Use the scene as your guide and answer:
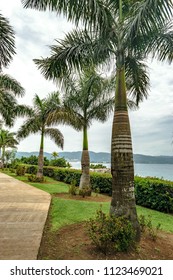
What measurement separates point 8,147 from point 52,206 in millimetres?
37193

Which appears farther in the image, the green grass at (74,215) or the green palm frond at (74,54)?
the green grass at (74,215)

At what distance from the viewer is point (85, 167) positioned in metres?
11.9

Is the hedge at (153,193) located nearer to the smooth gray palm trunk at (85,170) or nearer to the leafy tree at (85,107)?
the smooth gray palm trunk at (85,170)

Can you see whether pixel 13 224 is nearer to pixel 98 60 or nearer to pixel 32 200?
pixel 32 200

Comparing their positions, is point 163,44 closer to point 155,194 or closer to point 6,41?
point 6,41

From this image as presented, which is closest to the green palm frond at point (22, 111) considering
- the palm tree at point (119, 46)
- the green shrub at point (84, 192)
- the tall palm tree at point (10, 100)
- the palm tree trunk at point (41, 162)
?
the tall palm tree at point (10, 100)

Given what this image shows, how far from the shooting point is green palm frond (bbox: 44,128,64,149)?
18.9 meters

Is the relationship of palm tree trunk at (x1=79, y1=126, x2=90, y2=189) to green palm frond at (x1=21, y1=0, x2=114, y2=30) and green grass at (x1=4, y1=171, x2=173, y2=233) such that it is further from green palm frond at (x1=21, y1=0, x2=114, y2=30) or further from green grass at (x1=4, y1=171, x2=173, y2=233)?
green palm frond at (x1=21, y1=0, x2=114, y2=30)

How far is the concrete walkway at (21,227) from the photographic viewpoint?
413 cm

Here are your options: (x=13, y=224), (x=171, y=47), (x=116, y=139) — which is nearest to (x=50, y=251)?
(x=13, y=224)

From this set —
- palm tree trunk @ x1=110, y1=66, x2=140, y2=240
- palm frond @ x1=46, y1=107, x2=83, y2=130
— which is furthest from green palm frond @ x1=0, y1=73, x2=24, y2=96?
palm tree trunk @ x1=110, y1=66, x2=140, y2=240

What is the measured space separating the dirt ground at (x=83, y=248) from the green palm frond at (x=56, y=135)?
533 inches

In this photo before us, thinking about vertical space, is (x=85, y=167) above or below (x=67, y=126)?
below

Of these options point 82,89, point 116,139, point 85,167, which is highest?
point 82,89
